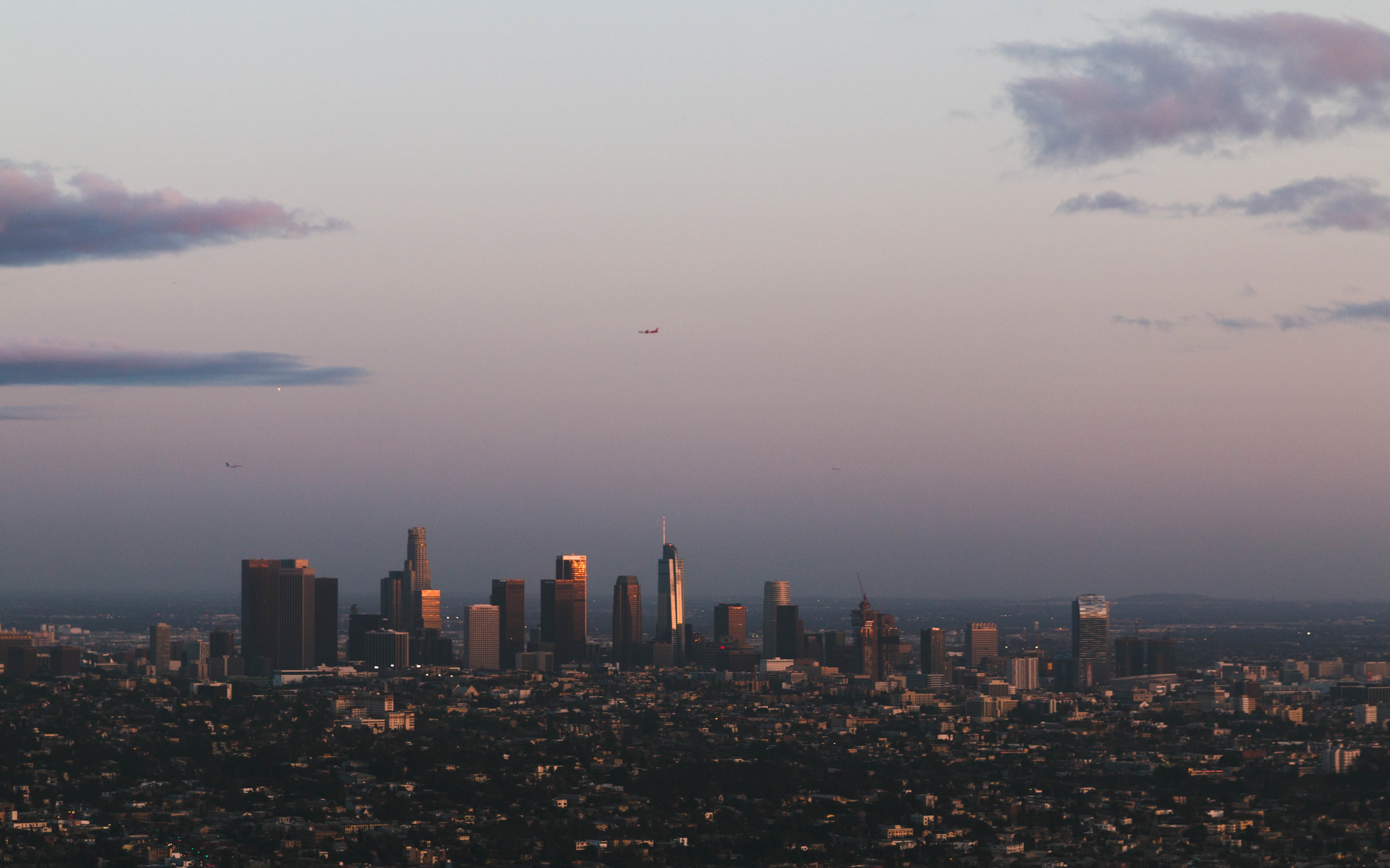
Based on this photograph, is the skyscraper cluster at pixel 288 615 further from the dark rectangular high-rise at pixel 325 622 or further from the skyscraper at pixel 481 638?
the skyscraper at pixel 481 638

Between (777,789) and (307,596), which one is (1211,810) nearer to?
(777,789)

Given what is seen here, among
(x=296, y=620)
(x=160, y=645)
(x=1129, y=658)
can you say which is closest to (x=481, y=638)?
(x=296, y=620)

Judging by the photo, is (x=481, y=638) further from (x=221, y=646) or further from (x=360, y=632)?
(x=221, y=646)

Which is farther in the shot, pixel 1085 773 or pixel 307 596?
Answer: pixel 307 596

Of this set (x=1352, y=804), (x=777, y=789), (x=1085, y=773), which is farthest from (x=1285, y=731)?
(x=777, y=789)

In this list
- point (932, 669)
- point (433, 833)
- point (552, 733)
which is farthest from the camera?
point (932, 669)

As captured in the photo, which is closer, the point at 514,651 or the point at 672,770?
the point at 672,770
